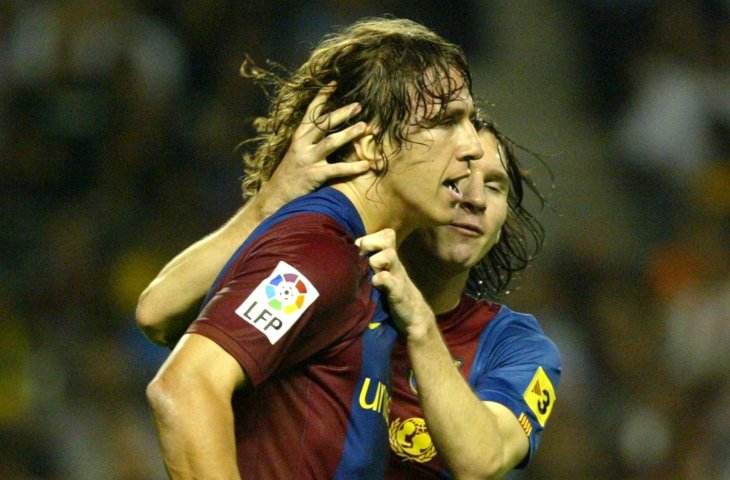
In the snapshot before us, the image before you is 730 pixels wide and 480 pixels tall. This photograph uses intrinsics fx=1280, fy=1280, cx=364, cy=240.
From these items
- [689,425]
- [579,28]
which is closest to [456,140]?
[689,425]

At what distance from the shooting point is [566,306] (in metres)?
6.72

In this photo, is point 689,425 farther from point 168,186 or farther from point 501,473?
point 501,473

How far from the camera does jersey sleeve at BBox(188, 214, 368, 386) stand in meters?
2.31

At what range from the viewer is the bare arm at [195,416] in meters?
2.21

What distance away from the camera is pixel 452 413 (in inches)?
111

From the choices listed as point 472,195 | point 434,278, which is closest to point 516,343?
point 434,278

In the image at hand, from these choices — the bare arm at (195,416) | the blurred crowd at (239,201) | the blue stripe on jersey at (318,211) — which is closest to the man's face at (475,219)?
the blue stripe on jersey at (318,211)

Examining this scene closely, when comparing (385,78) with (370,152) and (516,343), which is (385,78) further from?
(516,343)

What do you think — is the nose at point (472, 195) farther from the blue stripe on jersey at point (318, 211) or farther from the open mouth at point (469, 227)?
the blue stripe on jersey at point (318, 211)

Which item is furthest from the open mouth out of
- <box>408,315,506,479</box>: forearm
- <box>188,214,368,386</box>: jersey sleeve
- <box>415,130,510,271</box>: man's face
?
<box>188,214,368,386</box>: jersey sleeve

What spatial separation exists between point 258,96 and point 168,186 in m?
0.71

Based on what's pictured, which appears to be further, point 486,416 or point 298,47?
point 298,47

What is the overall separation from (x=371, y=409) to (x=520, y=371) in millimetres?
800

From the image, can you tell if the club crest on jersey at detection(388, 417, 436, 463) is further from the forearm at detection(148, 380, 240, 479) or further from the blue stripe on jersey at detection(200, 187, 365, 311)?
the forearm at detection(148, 380, 240, 479)
